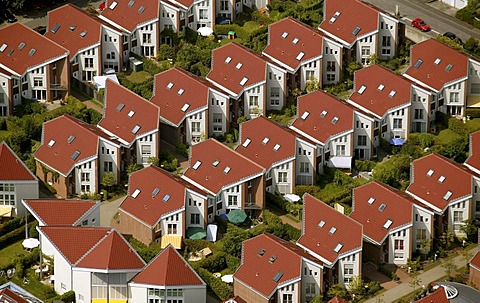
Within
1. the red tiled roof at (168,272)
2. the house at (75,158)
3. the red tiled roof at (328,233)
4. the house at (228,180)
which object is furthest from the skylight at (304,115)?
the red tiled roof at (168,272)

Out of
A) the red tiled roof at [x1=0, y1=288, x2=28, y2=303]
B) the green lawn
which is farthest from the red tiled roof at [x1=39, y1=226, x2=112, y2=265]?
the red tiled roof at [x1=0, y1=288, x2=28, y2=303]

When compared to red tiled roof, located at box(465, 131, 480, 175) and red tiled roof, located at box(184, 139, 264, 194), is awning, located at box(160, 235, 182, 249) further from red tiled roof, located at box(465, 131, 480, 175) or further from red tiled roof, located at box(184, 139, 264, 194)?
red tiled roof, located at box(465, 131, 480, 175)

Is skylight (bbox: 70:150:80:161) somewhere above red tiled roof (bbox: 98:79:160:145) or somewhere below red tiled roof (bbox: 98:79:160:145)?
below

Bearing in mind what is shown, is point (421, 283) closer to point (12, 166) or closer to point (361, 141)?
point (361, 141)

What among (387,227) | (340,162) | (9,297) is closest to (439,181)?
(387,227)

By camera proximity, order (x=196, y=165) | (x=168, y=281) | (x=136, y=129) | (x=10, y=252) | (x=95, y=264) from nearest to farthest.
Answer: (x=168, y=281), (x=95, y=264), (x=10, y=252), (x=196, y=165), (x=136, y=129)
